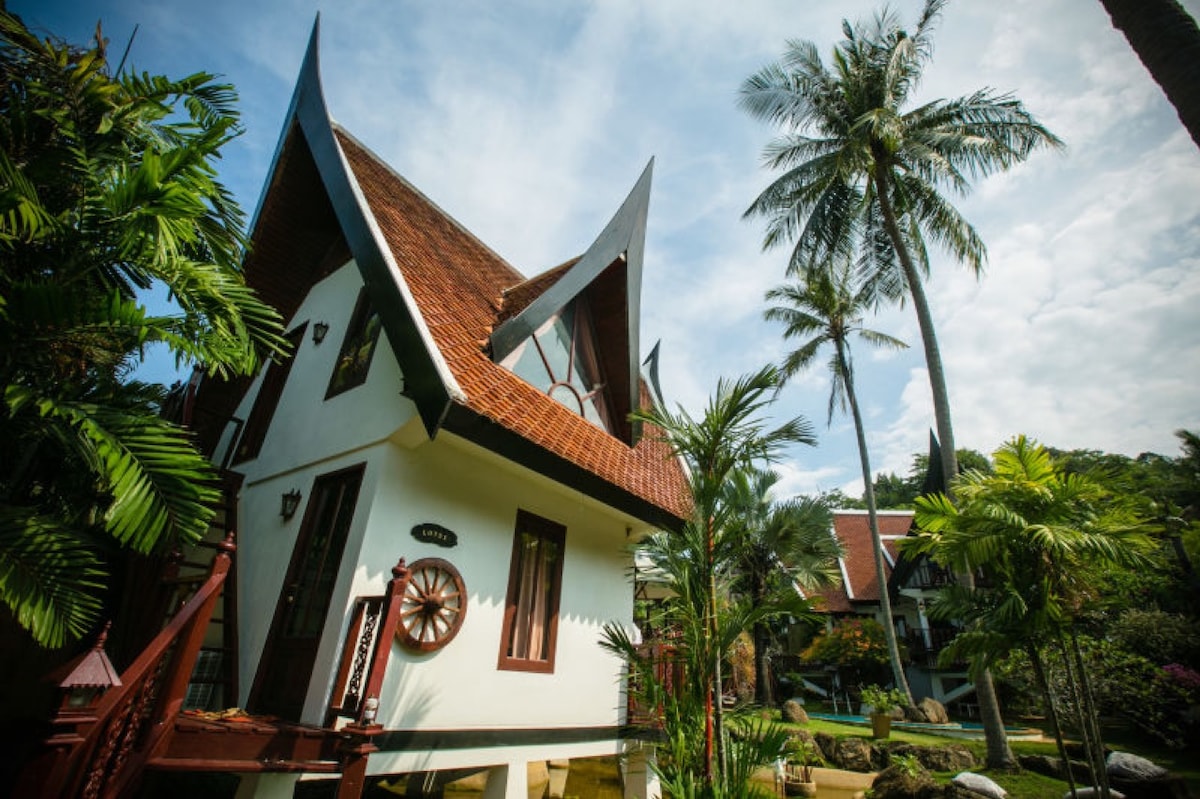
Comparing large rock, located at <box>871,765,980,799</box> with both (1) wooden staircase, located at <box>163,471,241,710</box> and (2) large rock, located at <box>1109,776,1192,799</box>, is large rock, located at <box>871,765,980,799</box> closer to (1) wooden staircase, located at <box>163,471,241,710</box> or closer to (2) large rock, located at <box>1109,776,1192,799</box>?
(2) large rock, located at <box>1109,776,1192,799</box>

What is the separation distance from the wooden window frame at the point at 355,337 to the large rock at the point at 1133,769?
1108cm

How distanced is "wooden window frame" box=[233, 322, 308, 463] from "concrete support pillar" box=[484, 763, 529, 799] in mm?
5428

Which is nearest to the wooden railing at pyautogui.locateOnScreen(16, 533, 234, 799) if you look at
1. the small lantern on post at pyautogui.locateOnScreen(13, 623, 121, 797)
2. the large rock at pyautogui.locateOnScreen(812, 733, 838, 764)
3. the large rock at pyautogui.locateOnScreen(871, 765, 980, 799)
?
the small lantern on post at pyautogui.locateOnScreen(13, 623, 121, 797)

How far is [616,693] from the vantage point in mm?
6516

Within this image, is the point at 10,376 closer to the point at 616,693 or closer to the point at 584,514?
the point at 584,514

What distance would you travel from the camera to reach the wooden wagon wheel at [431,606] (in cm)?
448

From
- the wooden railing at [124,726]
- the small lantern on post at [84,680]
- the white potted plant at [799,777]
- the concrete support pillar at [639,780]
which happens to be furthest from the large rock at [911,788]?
the small lantern on post at [84,680]

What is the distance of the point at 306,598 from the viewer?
5.19 m

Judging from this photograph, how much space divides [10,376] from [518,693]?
4704 mm

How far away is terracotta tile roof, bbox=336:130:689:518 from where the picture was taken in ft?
16.9

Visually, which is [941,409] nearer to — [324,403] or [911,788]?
[911,788]

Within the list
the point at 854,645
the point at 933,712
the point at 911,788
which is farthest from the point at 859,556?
the point at 911,788

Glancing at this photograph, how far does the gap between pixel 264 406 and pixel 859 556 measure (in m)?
28.1

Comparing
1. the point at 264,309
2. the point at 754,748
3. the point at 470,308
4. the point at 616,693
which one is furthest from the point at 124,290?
the point at 616,693
